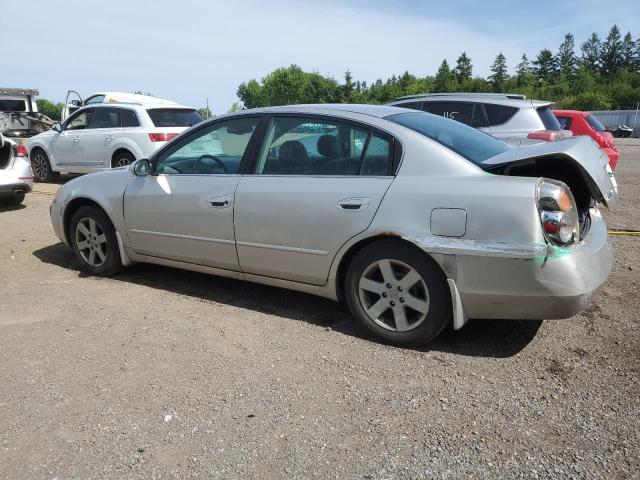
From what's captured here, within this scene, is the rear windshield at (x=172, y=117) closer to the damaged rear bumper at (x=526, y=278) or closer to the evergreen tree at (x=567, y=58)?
the damaged rear bumper at (x=526, y=278)

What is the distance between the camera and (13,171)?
27.5 feet

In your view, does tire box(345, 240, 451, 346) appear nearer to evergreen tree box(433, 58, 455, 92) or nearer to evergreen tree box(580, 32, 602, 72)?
evergreen tree box(433, 58, 455, 92)

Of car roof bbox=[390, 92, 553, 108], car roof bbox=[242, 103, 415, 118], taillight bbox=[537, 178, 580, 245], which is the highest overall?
car roof bbox=[390, 92, 553, 108]

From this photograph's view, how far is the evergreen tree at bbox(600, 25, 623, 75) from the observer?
353 ft


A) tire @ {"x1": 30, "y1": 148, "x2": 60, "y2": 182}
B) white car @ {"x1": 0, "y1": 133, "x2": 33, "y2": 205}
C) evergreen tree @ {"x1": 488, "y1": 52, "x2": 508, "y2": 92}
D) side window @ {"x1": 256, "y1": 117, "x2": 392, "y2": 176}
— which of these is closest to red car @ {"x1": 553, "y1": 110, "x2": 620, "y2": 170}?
side window @ {"x1": 256, "y1": 117, "x2": 392, "y2": 176}

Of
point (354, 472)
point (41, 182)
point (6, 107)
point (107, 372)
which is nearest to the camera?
point (354, 472)

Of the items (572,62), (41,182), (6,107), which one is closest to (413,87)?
(572,62)

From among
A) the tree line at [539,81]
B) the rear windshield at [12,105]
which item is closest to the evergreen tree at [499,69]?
the tree line at [539,81]

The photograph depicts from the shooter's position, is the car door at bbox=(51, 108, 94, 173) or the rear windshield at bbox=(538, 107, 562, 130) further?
the car door at bbox=(51, 108, 94, 173)

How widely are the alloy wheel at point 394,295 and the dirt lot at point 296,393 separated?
0.65 feet

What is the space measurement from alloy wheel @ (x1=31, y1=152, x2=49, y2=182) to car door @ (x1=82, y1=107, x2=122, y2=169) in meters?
1.49

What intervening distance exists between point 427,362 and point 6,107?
28.2 meters

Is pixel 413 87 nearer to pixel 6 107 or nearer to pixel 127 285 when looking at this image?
pixel 6 107

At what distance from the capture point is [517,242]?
123 inches
